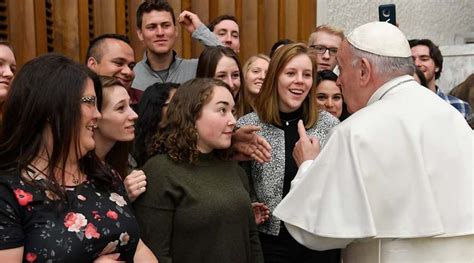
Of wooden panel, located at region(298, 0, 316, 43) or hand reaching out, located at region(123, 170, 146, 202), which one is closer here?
hand reaching out, located at region(123, 170, 146, 202)

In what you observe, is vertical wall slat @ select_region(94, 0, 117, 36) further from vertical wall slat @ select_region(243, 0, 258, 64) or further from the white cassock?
the white cassock

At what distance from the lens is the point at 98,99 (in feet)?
7.41

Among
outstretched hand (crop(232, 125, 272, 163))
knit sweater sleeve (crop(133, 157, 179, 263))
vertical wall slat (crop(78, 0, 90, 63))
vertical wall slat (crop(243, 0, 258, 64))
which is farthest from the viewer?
vertical wall slat (crop(243, 0, 258, 64))

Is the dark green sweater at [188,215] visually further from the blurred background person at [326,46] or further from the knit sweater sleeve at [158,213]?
the blurred background person at [326,46]

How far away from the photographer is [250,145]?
282 centimetres

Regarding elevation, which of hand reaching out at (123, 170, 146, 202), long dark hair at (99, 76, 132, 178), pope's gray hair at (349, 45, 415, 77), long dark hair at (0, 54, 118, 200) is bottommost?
hand reaching out at (123, 170, 146, 202)

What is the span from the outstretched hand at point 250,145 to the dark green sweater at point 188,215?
27 cm

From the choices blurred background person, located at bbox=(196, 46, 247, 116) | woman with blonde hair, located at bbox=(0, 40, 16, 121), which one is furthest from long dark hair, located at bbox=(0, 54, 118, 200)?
blurred background person, located at bbox=(196, 46, 247, 116)

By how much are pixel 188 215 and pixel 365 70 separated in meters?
0.87

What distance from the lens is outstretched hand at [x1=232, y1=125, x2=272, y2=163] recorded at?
2.80 m

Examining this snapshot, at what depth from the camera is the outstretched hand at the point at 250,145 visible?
2.80 m

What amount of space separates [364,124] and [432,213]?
1.29 feet

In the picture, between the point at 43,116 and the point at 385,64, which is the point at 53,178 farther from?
the point at 385,64

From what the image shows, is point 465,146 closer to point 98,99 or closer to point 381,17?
point 98,99
